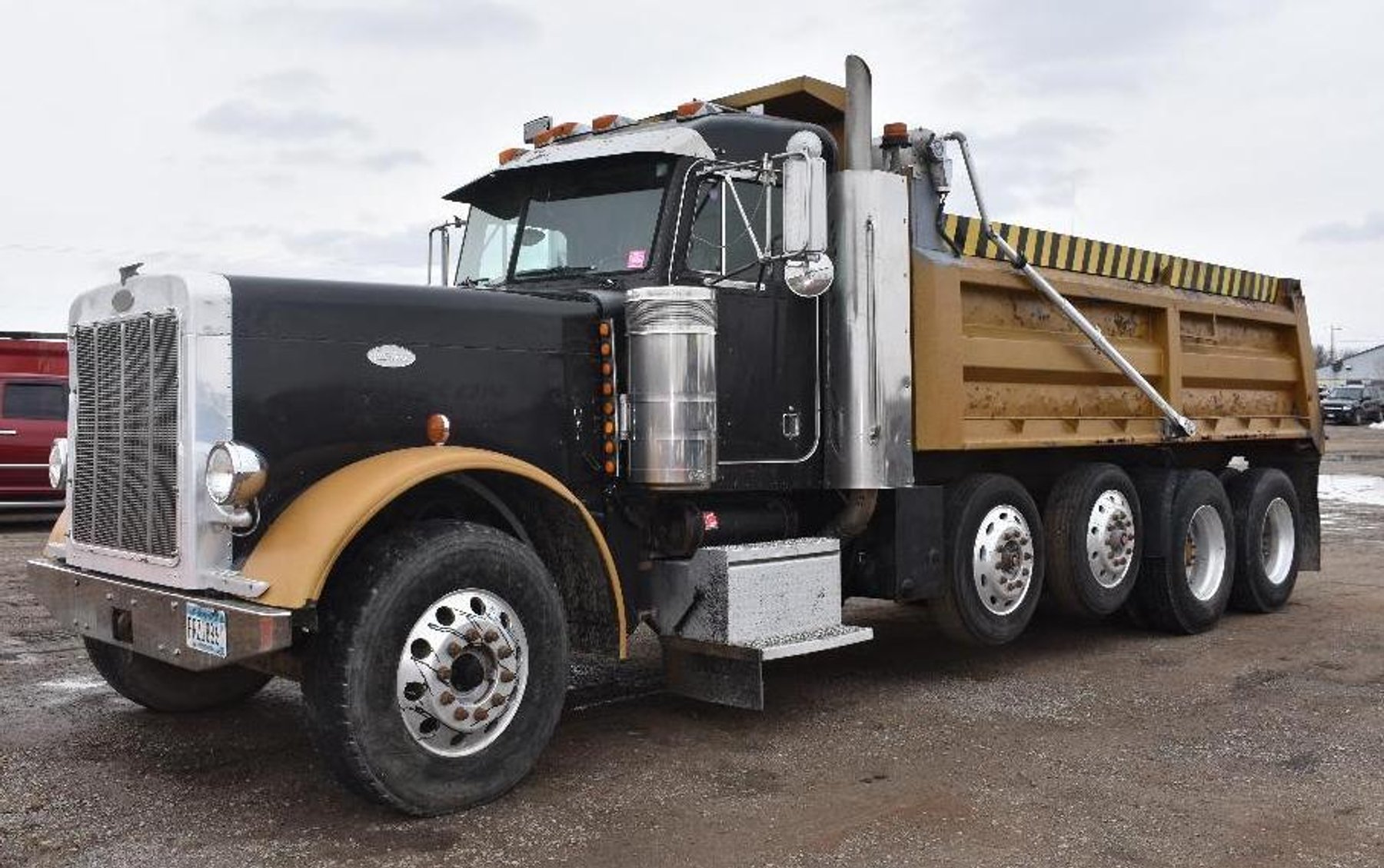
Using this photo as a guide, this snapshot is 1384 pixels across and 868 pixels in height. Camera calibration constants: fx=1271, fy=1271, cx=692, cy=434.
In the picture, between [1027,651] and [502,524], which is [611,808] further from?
[1027,651]

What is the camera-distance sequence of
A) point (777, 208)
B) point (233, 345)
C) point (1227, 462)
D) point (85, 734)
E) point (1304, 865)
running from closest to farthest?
point (1304, 865), point (233, 345), point (85, 734), point (777, 208), point (1227, 462)

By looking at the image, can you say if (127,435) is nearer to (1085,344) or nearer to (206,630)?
(206,630)

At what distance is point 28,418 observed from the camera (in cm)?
1514

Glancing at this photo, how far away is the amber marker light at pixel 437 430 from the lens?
→ 495 cm

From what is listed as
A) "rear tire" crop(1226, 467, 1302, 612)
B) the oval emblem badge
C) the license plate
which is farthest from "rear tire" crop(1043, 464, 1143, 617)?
the license plate

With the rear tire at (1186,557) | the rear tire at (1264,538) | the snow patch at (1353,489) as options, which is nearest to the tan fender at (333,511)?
the rear tire at (1186,557)

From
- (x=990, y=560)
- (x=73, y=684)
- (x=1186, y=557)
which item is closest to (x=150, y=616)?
(x=73, y=684)

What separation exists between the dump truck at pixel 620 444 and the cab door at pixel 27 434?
34.0 feet

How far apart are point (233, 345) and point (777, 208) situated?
2.70 metres

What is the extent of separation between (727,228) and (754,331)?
19.9 inches

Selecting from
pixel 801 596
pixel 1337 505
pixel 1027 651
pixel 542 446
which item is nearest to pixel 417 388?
pixel 542 446

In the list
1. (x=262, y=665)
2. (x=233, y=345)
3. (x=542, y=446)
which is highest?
(x=233, y=345)

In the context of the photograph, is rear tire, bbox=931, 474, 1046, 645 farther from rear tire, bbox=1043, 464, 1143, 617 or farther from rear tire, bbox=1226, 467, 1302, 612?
rear tire, bbox=1226, 467, 1302, 612

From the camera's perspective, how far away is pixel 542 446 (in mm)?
5410
